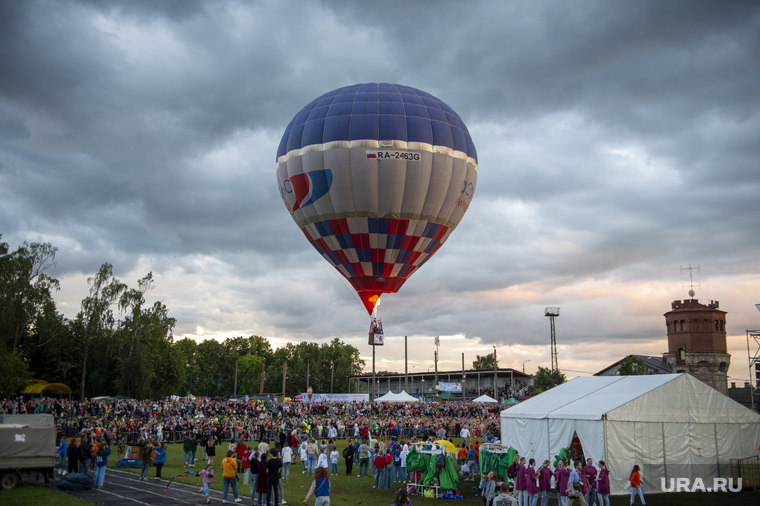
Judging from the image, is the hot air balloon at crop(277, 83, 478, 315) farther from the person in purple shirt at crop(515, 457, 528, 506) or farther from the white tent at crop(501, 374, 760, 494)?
the person in purple shirt at crop(515, 457, 528, 506)

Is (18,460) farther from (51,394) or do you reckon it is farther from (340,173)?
(51,394)

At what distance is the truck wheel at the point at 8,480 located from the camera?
16828 millimetres

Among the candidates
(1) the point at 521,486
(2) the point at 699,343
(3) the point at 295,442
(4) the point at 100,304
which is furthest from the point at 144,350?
(2) the point at 699,343

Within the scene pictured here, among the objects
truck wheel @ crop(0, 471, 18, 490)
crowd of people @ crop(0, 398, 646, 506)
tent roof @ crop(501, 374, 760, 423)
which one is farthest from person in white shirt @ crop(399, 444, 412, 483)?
truck wheel @ crop(0, 471, 18, 490)

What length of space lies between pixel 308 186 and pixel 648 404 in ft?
54.8

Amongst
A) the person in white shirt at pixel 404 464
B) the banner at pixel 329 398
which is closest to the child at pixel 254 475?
the person in white shirt at pixel 404 464

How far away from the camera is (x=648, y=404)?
19.2 meters

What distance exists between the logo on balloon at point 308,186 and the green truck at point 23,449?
14398 mm

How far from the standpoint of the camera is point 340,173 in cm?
2770

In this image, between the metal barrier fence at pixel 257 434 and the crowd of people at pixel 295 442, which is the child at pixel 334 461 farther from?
the metal barrier fence at pixel 257 434

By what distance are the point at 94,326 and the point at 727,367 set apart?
238 feet

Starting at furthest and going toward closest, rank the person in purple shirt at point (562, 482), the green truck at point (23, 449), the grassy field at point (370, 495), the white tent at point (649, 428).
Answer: the white tent at point (649, 428) → the green truck at point (23, 449) → the grassy field at point (370, 495) → the person in purple shirt at point (562, 482)

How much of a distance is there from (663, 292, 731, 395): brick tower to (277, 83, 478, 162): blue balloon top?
200ft

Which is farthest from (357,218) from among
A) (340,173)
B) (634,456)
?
(634,456)
